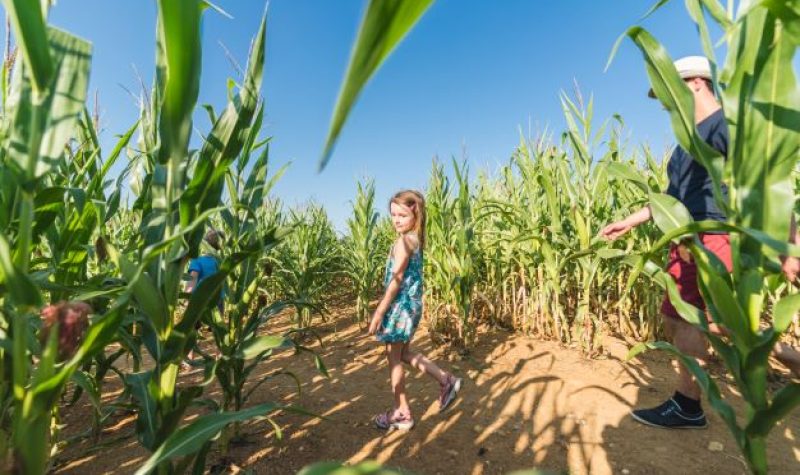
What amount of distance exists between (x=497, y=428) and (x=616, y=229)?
1272mm

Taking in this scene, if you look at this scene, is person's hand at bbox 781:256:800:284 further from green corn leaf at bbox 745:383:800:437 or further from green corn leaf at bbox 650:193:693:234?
green corn leaf at bbox 745:383:800:437

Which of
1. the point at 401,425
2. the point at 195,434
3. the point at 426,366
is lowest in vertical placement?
the point at 401,425

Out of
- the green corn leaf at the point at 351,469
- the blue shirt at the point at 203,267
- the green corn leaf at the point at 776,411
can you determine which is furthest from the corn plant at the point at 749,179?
the blue shirt at the point at 203,267

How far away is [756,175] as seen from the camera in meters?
0.96

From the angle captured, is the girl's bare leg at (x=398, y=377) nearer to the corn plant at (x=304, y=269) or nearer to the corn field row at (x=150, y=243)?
the corn field row at (x=150, y=243)

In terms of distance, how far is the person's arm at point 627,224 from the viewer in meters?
2.05

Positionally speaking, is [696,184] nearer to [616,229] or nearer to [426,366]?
[616,229]

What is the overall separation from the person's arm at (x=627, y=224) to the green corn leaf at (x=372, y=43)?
2149 millimetres

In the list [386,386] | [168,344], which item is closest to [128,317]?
[168,344]

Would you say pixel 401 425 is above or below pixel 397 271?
below

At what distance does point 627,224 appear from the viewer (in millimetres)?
2084

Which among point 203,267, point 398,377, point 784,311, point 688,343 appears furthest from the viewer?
point 203,267

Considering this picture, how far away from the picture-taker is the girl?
222cm

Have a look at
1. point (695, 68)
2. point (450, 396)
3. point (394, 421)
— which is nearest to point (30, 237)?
point (394, 421)
